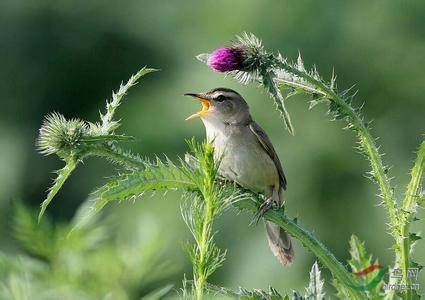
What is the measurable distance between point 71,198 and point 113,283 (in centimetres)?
813

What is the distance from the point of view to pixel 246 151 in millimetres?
3641

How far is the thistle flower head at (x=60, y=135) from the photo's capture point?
5.70 feet

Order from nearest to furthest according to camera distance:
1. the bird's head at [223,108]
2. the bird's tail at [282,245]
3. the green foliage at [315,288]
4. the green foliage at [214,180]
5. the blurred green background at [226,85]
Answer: the green foliage at [214,180]
the green foliage at [315,288]
the bird's tail at [282,245]
the bird's head at [223,108]
the blurred green background at [226,85]

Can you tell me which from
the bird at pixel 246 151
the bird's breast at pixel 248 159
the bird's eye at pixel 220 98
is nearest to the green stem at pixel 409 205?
the bird at pixel 246 151

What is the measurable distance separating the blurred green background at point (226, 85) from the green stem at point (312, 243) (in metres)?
4.27

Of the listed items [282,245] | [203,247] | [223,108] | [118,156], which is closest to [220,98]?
[223,108]

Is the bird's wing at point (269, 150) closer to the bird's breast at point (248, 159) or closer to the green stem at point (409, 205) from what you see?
the bird's breast at point (248, 159)

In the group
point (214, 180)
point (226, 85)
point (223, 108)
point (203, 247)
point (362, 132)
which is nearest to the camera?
point (203, 247)

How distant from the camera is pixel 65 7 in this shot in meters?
11.0

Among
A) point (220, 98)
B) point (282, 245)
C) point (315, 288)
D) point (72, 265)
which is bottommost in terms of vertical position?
point (72, 265)

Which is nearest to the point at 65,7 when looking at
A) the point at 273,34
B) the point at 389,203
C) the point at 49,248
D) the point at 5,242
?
the point at 273,34

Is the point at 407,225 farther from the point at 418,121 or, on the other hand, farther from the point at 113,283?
the point at 418,121

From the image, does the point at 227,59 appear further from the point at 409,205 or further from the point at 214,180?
the point at 214,180

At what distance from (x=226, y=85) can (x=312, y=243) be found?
19.2 feet
